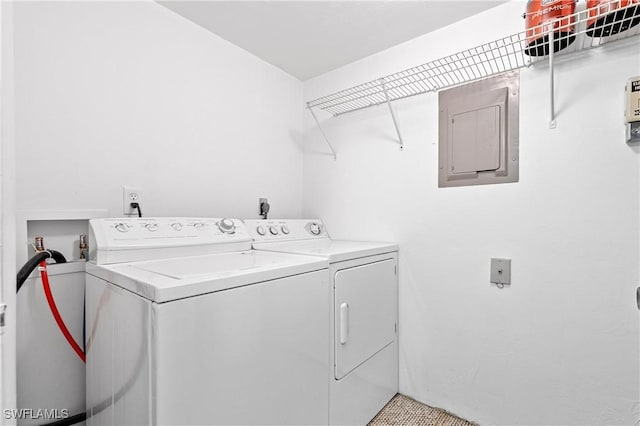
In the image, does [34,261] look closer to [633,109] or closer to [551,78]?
[551,78]

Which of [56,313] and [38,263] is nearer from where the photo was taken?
[38,263]

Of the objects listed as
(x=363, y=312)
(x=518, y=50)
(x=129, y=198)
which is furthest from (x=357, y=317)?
(x=518, y=50)

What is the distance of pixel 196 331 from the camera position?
866 millimetres

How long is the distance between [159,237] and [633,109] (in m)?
2.07

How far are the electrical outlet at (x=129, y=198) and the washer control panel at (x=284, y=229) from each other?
0.56 metres

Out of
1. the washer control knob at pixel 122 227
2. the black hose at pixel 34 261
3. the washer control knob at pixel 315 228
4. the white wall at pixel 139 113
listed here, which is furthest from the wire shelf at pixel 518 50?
the black hose at pixel 34 261

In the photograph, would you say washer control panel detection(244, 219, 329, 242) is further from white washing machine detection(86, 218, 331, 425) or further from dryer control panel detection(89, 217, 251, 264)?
white washing machine detection(86, 218, 331, 425)

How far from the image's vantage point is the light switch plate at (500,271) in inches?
60.1

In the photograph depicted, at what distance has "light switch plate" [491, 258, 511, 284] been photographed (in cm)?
153

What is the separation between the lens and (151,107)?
1.57 m

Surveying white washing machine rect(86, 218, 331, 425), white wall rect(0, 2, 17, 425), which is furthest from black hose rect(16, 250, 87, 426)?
white wall rect(0, 2, 17, 425)

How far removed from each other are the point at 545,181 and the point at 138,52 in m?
2.12

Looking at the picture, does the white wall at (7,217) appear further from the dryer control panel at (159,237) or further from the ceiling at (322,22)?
the ceiling at (322,22)

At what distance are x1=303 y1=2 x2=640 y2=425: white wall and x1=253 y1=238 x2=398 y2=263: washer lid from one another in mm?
239
